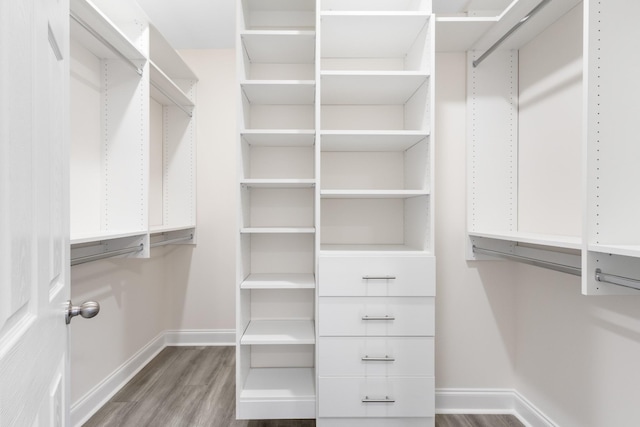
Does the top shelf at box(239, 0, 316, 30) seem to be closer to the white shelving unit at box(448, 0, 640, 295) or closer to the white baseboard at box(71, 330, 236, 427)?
the white shelving unit at box(448, 0, 640, 295)

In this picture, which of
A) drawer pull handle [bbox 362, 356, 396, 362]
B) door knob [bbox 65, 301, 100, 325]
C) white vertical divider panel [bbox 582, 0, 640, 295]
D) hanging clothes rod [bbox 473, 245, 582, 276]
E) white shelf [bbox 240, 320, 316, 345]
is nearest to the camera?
door knob [bbox 65, 301, 100, 325]

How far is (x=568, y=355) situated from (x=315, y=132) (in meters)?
1.54

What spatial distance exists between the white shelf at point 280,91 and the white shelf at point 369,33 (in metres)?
0.28

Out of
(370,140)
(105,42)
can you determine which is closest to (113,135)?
(105,42)

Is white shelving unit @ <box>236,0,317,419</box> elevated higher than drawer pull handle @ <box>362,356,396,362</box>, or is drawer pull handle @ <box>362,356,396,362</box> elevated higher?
white shelving unit @ <box>236,0,317,419</box>

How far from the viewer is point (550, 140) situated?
5.57ft

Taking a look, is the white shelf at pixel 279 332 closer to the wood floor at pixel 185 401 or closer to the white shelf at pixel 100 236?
the wood floor at pixel 185 401

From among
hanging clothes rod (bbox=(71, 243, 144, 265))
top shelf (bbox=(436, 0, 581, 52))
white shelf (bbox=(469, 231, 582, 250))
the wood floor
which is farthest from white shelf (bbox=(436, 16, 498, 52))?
the wood floor

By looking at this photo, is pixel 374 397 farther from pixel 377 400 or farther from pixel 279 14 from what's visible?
pixel 279 14

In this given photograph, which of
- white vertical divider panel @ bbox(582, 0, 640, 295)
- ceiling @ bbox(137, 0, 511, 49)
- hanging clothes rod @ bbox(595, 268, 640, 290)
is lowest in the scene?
hanging clothes rod @ bbox(595, 268, 640, 290)

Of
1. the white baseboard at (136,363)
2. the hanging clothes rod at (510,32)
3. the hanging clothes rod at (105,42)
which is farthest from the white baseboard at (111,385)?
the hanging clothes rod at (510,32)

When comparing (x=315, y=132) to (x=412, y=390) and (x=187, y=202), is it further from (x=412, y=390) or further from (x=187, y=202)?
(x=187, y=202)

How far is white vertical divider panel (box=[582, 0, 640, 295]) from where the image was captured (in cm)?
108

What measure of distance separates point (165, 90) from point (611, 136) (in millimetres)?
2423
